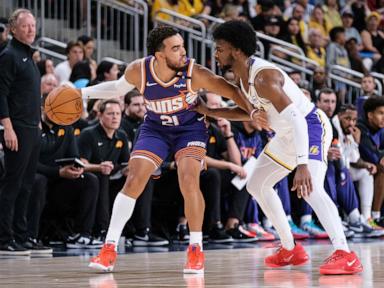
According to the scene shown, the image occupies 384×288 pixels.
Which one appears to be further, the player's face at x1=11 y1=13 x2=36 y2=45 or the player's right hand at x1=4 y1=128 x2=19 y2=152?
the player's face at x1=11 y1=13 x2=36 y2=45

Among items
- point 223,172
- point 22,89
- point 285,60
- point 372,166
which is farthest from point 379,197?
point 22,89

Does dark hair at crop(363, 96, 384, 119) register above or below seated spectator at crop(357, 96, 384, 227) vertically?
above

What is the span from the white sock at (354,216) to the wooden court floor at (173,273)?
3283mm

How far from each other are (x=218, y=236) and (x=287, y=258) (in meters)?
3.27

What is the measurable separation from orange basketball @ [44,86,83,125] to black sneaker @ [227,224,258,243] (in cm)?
393

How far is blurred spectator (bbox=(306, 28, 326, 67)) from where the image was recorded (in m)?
A: 17.2

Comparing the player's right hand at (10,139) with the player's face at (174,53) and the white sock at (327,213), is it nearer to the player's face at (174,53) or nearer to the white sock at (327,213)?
the player's face at (174,53)

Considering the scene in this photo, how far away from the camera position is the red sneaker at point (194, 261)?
22.2 ft

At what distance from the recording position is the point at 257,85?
684 centimetres

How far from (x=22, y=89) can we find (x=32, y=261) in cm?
153

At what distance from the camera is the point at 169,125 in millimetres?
7230

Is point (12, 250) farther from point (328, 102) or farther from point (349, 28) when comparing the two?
point (349, 28)

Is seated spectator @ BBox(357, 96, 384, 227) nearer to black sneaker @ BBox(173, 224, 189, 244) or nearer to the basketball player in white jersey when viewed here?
black sneaker @ BBox(173, 224, 189, 244)

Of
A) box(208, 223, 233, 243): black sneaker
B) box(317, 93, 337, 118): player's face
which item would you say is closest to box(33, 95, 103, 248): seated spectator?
box(208, 223, 233, 243): black sneaker
